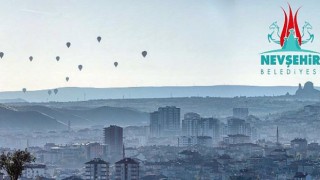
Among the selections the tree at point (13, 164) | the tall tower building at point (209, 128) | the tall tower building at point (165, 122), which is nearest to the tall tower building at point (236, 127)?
the tall tower building at point (209, 128)

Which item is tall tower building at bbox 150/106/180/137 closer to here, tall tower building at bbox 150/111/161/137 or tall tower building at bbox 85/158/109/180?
tall tower building at bbox 150/111/161/137

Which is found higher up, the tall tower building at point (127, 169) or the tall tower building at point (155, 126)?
the tall tower building at point (155, 126)

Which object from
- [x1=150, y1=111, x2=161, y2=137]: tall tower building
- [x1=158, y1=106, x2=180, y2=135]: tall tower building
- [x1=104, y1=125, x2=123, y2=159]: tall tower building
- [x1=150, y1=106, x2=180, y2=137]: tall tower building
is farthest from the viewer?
[x1=150, y1=111, x2=161, y2=137]: tall tower building

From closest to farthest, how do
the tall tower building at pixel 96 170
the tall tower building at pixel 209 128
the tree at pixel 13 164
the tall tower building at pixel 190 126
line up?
the tree at pixel 13 164 → the tall tower building at pixel 96 170 → the tall tower building at pixel 209 128 → the tall tower building at pixel 190 126

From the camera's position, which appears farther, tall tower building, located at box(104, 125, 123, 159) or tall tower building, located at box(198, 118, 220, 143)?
tall tower building, located at box(198, 118, 220, 143)

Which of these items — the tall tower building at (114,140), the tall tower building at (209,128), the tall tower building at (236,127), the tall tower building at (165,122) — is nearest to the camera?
the tall tower building at (114,140)

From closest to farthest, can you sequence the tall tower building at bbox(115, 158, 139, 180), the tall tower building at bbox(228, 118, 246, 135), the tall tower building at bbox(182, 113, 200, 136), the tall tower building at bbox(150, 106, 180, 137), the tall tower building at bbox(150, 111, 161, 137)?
the tall tower building at bbox(115, 158, 139, 180), the tall tower building at bbox(228, 118, 246, 135), the tall tower building at bbox(182, 113, 200, 136), the tall tower building at bbox(150, 106, 180, 137), the tall tower building at bbox(150, 111, 161, 137)

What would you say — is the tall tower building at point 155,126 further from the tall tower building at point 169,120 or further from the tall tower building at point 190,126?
the tall tower building at point 190,126

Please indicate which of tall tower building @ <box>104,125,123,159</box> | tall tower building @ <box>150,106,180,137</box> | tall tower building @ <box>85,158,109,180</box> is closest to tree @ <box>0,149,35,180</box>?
tall tower building @ <box>85,158,109,180</box>
